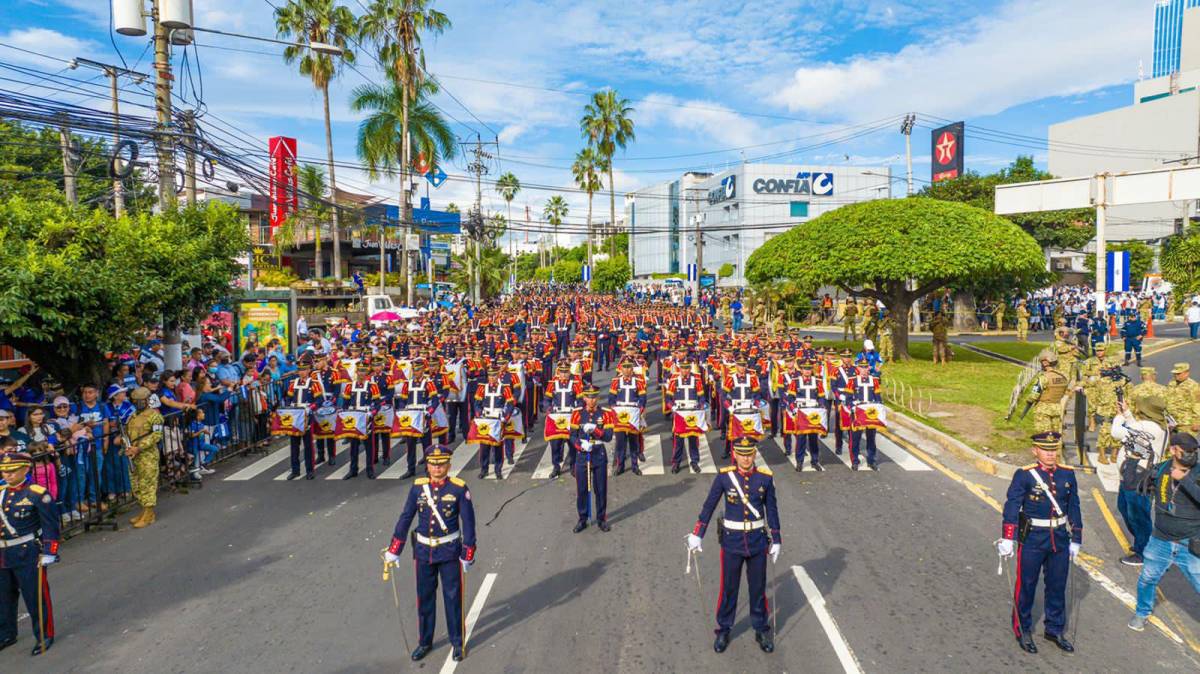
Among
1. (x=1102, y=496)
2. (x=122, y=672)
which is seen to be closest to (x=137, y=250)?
(x=122, y=672)

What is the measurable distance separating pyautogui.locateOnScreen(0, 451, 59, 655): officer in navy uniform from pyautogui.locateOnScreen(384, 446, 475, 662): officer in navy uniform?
3225 mm

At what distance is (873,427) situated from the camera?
11.9 m

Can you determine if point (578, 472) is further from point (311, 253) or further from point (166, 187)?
point (311, 253)

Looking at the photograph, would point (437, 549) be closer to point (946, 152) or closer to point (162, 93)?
point (162, 93)

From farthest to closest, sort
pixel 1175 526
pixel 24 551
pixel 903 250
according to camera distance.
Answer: pixel 903 250, pixel 24 551, pixel 1175 526

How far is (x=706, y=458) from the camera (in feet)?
42.2

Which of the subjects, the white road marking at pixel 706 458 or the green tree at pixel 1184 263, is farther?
the green tree at pixel 1184 263

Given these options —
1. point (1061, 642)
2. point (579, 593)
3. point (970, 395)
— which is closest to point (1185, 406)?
point (1061, 642)

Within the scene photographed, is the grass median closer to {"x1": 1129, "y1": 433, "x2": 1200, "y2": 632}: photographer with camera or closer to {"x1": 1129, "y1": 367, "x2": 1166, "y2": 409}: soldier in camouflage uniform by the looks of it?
{"x1": 1129, "y1": 367, "x2": 1166, "y2": 409}: soldier in camouflage uniform

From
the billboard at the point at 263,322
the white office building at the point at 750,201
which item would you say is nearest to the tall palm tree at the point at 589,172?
the white office building at the point at 750,201

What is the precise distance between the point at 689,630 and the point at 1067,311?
3868 centimetres

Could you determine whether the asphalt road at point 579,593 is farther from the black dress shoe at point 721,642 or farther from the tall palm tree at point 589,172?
the tall palm tree at point 589,172

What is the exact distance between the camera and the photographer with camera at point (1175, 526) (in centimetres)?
607

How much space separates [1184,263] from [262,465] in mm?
48629
